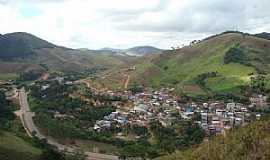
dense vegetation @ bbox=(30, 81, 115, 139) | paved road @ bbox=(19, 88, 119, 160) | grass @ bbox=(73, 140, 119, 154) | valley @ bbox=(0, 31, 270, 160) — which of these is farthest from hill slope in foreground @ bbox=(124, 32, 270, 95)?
grass @ bbox=(73, 140, 119, 154)

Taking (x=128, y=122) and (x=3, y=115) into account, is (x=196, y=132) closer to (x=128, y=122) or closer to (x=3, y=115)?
(x=128, y=122)

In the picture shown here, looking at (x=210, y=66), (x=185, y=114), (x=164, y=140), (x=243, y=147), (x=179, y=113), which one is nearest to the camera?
(x=243, y=147)

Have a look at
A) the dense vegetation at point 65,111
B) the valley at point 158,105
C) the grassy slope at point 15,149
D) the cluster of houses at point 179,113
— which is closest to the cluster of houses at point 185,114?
the cluster of houses at point 179,113

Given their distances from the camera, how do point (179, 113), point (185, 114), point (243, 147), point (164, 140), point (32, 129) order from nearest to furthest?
1. point (243, 147)
2. point (164, 140)
3. point (32, 129)
4. point (185, 114)
5. point (179, 113)

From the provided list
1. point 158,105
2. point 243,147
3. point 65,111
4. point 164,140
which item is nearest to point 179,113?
point 158,105

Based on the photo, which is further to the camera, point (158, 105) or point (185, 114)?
point (158, 105)

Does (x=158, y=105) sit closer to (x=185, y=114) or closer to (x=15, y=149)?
(x=185, y=114)

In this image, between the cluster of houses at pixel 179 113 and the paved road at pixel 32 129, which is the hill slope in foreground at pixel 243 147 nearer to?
the paved road at pixel 32 129
